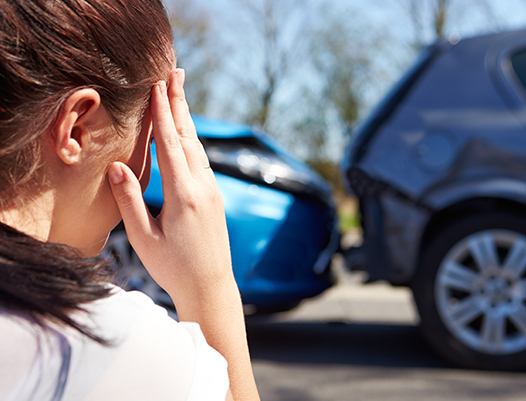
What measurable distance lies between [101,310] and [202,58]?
695 inches

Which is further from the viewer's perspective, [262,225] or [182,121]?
[262,225]

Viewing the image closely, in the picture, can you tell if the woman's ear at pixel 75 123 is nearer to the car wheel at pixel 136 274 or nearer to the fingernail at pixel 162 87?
the fingernail at pixel 162 87

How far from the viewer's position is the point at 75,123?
0.68 meters

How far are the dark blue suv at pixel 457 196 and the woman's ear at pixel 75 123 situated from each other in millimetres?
2406

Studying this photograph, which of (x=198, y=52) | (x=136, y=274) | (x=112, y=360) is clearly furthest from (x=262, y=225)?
(x=198, y=52)

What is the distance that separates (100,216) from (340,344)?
2846 mm

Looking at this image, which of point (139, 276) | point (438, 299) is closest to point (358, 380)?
point (438, 299)

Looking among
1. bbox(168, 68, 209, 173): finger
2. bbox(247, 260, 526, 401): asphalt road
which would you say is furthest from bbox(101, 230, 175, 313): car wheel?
bbox(168, 68, 209, 173): finger

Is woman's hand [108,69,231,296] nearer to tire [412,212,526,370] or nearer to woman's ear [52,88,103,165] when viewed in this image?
woman's ear [52,88,103,165]

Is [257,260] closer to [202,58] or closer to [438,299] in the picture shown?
[438,299]

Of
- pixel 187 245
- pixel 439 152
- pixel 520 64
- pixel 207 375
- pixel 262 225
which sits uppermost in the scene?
pixel 520 64

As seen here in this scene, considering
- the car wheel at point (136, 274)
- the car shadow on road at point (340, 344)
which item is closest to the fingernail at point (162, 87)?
the car wheel at point (136, 274)

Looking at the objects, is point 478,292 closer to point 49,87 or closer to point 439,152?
point 439,152

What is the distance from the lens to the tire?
2.78m
